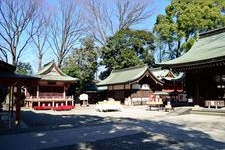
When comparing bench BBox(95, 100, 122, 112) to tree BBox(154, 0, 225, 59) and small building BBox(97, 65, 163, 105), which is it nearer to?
small building BBox(97, 65, 163, 105)

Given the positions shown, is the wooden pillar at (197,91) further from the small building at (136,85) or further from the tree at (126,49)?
the tree at (126,49)

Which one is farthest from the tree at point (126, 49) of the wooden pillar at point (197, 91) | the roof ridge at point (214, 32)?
the wooden pillar at point (197, 91)

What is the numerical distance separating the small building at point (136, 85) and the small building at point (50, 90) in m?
7.25

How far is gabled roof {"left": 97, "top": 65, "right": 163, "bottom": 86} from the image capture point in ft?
140

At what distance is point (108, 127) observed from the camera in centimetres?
1616

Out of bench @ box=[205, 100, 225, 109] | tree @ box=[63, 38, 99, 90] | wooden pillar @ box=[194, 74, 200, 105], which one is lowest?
bench @ box=[205, 100, 225, 109]

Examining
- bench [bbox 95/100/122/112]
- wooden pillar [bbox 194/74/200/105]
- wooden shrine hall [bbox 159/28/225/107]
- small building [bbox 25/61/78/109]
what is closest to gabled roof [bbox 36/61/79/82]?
small building [bbox 25/61/78/109]

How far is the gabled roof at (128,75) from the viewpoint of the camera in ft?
140

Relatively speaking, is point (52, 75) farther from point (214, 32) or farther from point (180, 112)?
point (180, 112)

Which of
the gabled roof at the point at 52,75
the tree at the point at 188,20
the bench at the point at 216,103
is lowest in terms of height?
the bench at the point at 216,103

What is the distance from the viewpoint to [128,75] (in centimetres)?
4594

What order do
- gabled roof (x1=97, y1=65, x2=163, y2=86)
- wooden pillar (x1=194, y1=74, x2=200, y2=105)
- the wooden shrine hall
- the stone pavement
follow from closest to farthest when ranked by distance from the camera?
the stone pavement < the wooden shrine hall < wooden pillar (x1=194, y1=74, x2=200, y2=105) < gabled roof (x1=97, y1=65, x2=163, y2=86)

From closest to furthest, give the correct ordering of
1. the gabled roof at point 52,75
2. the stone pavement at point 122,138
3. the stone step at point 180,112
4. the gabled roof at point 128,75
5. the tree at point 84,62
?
the stone pavement at point 122,138
the stone step at point 180,112
the gabled roof at point 52,75
the gabled roof at point 128,75
the tree at point 84,62

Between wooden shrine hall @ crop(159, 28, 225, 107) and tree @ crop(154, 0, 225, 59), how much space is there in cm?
1902
